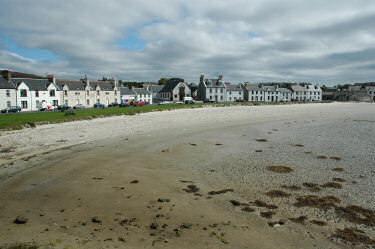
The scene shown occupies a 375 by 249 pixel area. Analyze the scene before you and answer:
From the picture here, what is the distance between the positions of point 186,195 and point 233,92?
85.9 m

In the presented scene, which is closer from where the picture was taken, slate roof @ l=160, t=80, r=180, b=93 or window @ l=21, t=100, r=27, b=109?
window @ l=21, t=100, r=27, b=109

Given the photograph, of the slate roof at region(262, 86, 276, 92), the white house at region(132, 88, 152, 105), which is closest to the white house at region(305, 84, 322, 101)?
the slate roof at region(262, 86, 276, 92)

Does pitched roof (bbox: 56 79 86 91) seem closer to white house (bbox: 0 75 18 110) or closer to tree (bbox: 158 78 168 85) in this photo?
white house (bbox: 0 75 18 110)

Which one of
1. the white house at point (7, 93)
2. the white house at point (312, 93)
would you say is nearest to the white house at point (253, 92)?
the white house at point (312, 93)

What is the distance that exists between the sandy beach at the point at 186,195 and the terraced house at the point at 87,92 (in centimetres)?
5175

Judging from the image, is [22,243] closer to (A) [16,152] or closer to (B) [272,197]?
(B) [272,197]

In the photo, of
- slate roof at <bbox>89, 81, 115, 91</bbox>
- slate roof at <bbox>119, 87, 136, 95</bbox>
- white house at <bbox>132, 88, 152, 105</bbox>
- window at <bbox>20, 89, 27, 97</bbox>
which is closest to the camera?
window at <bbox>20, 89, 27, 97</bbox>

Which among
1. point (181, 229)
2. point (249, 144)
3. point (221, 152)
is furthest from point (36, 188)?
point (249, 144)

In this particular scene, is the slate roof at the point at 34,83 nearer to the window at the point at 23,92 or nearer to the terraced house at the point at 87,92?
the window at the point at 23,92

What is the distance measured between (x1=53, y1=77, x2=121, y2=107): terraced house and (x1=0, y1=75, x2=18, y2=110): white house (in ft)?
33.8

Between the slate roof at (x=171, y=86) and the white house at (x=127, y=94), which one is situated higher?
the slate roof at (x=171, y=86)

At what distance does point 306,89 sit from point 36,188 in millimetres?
122418

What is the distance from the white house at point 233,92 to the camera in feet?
297

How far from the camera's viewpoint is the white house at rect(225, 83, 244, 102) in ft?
297
